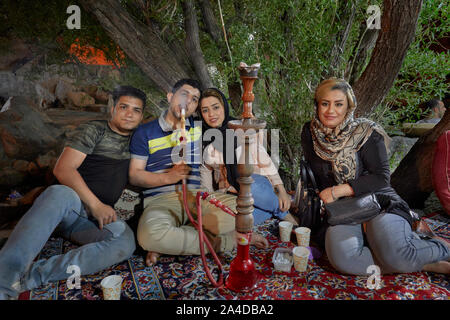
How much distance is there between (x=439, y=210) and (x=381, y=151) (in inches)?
73.7

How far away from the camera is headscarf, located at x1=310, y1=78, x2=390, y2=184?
217 cm

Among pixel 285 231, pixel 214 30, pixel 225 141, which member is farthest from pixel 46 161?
pixel 285 231

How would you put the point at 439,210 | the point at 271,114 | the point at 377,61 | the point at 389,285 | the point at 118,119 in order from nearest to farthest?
the point at 389,285
the point at 118,119
the point at 377,61
the point at 439,210
the point at 271,114

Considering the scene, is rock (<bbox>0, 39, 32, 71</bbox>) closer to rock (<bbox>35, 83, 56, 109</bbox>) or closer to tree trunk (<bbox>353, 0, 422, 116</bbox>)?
rock (<bbox>35, 83, 56, 109</bbox>)

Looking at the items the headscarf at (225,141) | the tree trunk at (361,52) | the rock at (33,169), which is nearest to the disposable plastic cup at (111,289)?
the headscarf at (225,141)

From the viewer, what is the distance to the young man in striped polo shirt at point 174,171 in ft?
8.10

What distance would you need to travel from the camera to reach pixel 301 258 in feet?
6.89

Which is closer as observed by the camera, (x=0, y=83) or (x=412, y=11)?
(x=412, y=11)

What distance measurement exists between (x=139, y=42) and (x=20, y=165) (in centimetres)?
218

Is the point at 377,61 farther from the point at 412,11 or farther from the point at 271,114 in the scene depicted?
the point at 271,114

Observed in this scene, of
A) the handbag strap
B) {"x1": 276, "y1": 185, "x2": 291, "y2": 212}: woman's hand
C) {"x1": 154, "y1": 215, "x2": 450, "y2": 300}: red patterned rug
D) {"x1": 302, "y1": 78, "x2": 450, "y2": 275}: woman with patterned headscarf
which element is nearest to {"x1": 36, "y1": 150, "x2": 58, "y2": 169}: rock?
{"x1": 154, "y1": 215, "x2": 450, "y2": 300}: red patterned rug

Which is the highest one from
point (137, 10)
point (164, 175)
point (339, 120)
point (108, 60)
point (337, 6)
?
point (137, 10)

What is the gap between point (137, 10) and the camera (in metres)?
3.61

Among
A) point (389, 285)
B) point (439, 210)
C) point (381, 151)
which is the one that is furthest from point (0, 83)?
point (439, 210)
